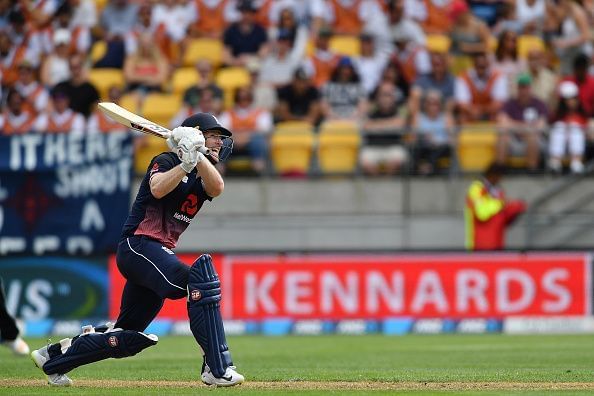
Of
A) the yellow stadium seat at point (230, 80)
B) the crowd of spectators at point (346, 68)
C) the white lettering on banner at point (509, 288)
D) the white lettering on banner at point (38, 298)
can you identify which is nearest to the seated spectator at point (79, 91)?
the crowd of spectators at point (346, 68)

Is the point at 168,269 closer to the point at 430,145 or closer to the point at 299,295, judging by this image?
the point at 299,295

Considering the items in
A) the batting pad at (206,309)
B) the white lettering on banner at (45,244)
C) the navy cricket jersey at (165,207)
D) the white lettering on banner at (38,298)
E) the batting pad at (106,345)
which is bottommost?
the white lettering on banner at (38,298)

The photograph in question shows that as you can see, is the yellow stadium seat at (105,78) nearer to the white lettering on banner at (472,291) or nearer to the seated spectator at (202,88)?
the seated spectator at (202,88)

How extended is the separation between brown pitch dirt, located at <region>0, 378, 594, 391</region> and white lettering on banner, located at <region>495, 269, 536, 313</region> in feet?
25.8

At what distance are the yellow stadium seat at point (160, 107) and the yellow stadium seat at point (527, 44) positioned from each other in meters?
5.56

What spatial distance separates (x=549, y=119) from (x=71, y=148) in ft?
23.0

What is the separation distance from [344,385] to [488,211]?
867cm

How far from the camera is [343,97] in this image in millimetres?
19297

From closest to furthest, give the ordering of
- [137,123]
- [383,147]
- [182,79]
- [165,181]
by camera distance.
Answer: [165,181] → [137,123] → [383,147] → [182,79]

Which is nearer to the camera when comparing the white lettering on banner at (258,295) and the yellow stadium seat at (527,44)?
the white lettering on banner at (258,295)

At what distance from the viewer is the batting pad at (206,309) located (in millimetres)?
8664

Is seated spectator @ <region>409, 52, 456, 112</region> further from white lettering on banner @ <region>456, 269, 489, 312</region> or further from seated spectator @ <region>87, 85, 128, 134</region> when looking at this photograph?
seated spectator @ <region>87, 85, 128, 134</region>

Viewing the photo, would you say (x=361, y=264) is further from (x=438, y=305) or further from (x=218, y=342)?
(x=218, y=342)

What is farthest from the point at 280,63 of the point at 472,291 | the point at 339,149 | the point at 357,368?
the point at 357,368
